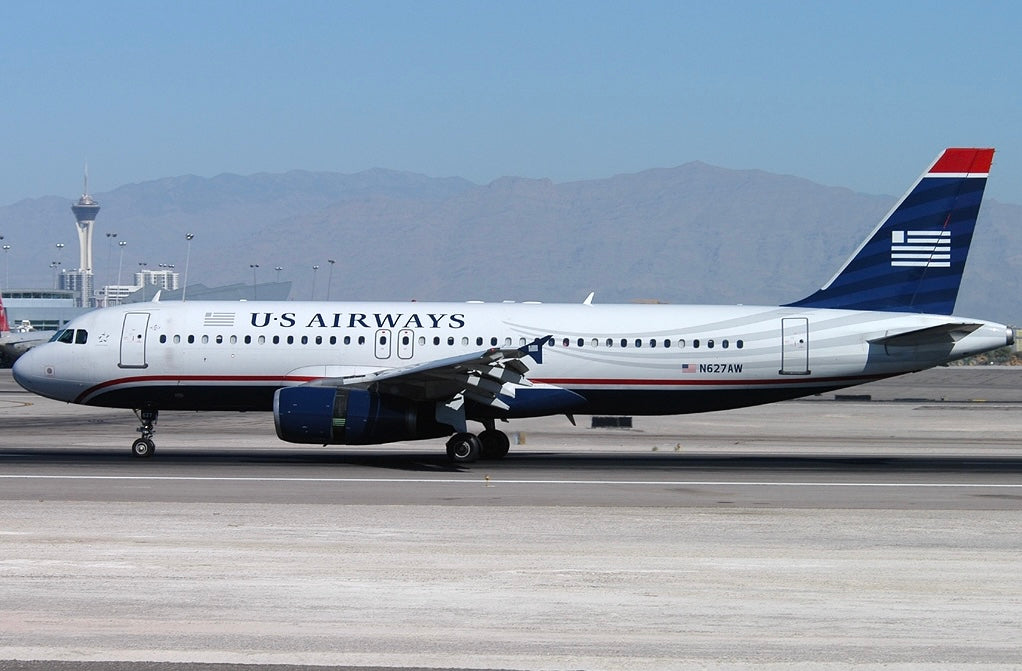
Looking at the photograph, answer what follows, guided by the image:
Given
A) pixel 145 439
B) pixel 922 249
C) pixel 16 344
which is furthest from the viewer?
pixel 16 344

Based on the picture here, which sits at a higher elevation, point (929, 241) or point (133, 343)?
point (929, 241)

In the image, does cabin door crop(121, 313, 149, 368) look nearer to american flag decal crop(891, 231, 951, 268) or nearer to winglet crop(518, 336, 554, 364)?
winglet crop(518, 336, 554, 364)

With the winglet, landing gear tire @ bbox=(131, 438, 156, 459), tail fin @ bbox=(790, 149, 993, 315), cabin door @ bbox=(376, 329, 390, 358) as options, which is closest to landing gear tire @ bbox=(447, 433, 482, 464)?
the winglet

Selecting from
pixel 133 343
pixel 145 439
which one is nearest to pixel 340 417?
pixel 145 439

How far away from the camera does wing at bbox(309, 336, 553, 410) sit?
26.4 m

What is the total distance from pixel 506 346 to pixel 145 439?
816cm

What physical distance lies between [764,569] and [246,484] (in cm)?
1087

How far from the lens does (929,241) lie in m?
30.2

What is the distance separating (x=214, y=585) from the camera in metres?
14.1

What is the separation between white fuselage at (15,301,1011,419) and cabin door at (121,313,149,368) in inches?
1.2

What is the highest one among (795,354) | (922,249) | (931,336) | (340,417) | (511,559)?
(922,249)

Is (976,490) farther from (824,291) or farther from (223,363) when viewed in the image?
(223,363)

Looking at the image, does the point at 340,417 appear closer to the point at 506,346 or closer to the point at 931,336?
the point at 506,346

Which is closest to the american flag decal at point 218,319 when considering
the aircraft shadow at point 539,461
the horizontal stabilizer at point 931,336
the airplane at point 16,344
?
the aircraft shadow at point 539,461
